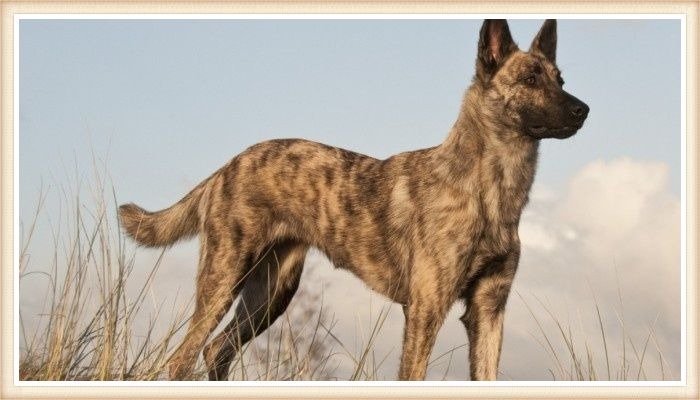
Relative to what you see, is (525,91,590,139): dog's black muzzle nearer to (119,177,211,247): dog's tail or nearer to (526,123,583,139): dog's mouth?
(526,123,583,139): dog's mouth

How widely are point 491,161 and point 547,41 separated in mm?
1041

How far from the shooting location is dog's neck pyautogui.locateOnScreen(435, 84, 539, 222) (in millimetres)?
5875

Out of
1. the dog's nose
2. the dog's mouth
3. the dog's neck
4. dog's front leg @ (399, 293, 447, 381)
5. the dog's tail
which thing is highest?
the dog's nose

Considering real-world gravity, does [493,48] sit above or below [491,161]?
above

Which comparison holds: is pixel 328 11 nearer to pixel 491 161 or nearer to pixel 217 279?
pixel 491 161

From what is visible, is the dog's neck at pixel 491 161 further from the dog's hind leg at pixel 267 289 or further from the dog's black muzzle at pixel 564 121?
the dog's hind leg at pixel 267 289

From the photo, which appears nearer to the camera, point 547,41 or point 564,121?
point 564,121

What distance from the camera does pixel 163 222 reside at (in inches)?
275

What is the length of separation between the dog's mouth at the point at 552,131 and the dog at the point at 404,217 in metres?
0.01

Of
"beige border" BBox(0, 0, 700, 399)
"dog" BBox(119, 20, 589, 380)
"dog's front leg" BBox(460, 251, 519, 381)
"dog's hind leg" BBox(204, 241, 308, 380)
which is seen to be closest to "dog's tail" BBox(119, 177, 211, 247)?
"dog" BBox(119, 20, 589, 380)

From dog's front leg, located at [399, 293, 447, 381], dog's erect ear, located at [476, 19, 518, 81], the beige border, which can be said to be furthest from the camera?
dog's erect ear, located at [476, 19, 518, 81]

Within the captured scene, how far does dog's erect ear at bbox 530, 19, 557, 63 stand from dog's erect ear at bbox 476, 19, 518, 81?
0.67ft

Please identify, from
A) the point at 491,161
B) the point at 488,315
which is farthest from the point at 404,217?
the point at 488,315

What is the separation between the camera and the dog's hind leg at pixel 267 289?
690 centimetres
